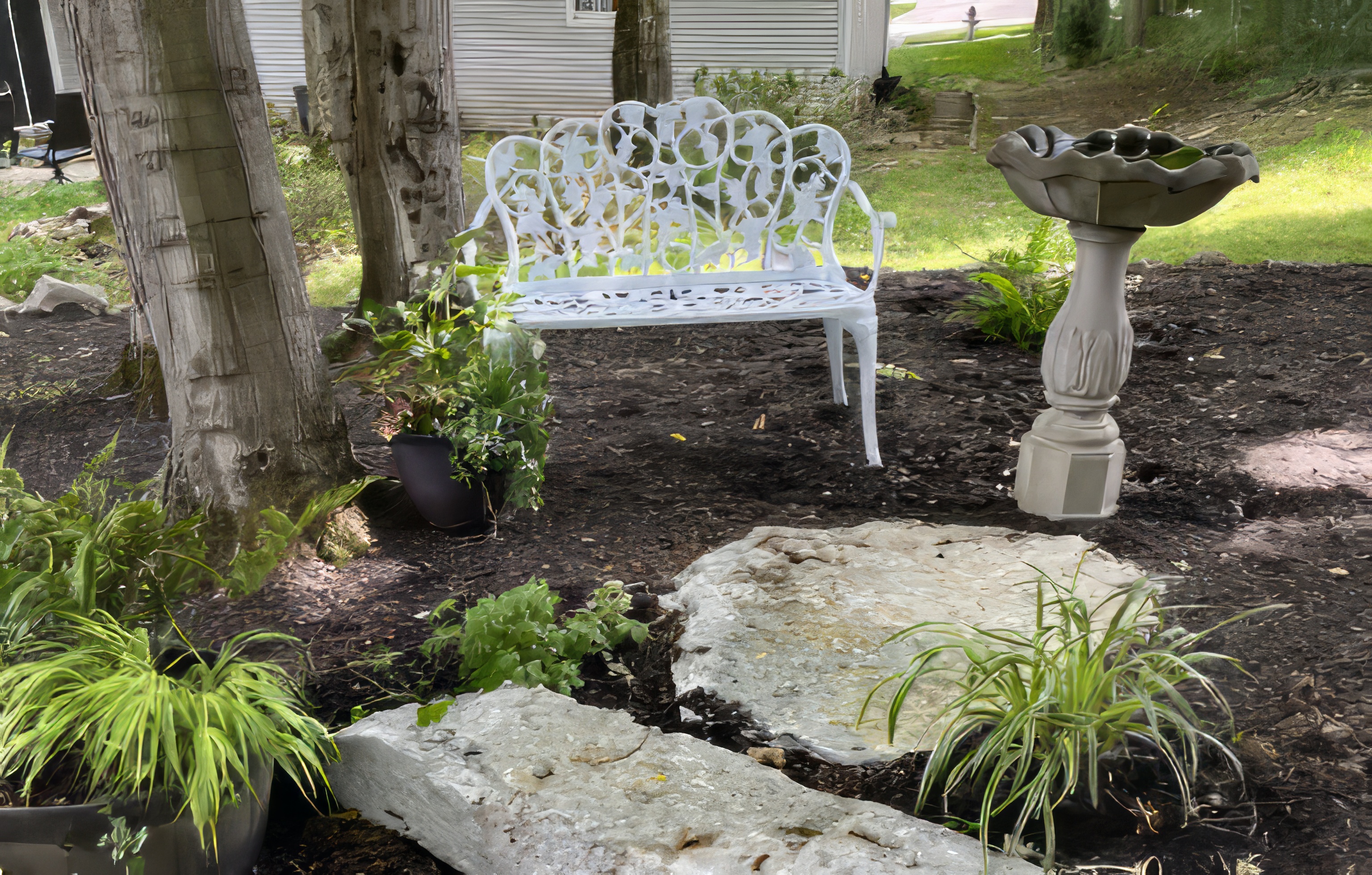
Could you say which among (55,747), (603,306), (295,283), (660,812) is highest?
(295,283)

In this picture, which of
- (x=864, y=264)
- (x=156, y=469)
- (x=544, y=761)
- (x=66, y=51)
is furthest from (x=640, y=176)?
(x=66, y=51)

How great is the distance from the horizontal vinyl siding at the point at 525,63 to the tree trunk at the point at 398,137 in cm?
870

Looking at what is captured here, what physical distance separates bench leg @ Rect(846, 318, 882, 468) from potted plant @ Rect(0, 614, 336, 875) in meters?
2.49

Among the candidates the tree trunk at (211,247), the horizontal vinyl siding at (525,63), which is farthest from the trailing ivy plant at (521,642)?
the horizontal vinyl siding at (525,63)

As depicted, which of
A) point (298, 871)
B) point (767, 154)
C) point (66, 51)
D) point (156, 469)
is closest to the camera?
point (298, 871)

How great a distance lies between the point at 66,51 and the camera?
1336 centimetres

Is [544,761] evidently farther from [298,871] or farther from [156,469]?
[156,469]

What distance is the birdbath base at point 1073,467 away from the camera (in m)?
3.36

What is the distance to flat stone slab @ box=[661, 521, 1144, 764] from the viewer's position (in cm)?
233

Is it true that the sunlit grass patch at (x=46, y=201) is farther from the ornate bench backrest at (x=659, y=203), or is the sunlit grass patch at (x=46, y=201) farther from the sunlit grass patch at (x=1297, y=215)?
the sunlit grass patch at (x=1297, y=215)

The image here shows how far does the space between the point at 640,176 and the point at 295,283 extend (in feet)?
6.00

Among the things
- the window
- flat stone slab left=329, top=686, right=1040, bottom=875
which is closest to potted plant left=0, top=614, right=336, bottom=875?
flat stone slab left=329, top=686, right=1040, bottom=875

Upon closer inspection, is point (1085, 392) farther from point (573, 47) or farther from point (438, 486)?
point (573, 47)

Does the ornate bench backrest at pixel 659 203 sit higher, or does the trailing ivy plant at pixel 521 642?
the ornate bench backrest at pixel 659 203
